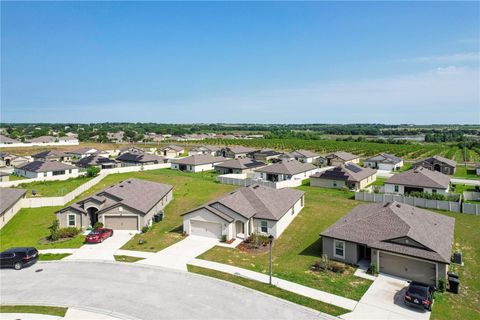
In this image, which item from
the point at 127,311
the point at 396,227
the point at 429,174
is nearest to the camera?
the point at 127,311

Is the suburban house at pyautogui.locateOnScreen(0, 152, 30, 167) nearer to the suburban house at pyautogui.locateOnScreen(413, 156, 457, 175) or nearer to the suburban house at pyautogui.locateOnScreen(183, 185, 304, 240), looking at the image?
the suburban house at pyautogui.locateOnScreen(183, 185, 304, 240)

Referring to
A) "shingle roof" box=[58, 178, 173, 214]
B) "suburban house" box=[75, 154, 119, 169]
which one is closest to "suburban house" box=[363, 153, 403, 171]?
"shingle roof" box=[58, 178, 173, 214]

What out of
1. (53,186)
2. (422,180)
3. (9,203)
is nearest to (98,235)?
(9,203)

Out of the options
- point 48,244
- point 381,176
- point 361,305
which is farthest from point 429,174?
point 48,244

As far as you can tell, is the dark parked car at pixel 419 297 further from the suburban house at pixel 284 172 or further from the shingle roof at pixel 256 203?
the suburban house at pixel 284 172

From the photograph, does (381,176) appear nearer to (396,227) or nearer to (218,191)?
(218,191)

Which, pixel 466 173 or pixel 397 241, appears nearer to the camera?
pixel 397 241

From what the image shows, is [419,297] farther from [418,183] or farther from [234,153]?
[234,153]
